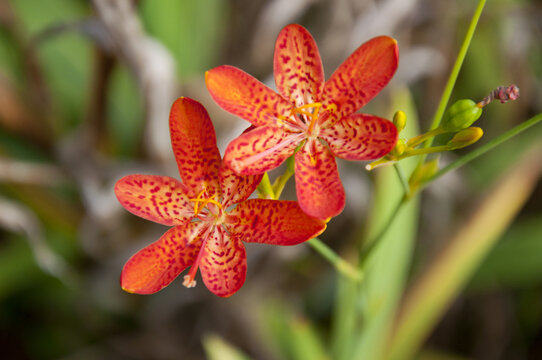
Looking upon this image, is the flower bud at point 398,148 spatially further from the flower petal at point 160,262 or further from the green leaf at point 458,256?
the green leaf at point 458,256

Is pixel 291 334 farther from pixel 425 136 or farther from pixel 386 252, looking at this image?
pixel 425 136

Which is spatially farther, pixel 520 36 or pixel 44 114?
pixel 520 36

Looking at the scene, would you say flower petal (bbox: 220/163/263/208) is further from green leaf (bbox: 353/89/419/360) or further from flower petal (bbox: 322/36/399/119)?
green leaf (bbox: 353/89/419/360)

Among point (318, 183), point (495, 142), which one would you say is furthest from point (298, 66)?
point (495, 142)

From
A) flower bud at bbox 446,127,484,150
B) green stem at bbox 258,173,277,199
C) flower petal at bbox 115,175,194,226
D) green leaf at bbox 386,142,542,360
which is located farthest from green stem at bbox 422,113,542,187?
green leaf at bbox 386,142,542,360

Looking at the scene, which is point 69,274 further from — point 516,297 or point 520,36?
point 520,36

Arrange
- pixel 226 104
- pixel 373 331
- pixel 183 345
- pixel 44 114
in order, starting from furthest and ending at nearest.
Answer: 1. pixel 183 345
2. pixel 44 114
3. pixel 373 331
4. pixel 226 104

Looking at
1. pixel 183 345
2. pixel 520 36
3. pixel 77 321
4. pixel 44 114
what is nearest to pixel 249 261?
pixel 183 345

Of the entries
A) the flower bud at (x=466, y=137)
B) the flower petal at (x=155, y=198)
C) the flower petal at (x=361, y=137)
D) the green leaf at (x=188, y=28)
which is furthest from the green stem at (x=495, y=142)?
the green leaf at (x=188, y=28)
